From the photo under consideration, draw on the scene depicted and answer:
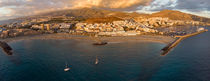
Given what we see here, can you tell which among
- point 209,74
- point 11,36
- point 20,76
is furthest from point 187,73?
point 11,36

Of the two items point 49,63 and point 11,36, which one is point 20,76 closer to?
point 49,63

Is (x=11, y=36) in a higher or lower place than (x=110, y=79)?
higher

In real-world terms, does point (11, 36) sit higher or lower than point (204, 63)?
higher

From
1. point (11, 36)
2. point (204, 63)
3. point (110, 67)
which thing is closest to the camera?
point (110, 67)

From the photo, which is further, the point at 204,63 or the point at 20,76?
the point at 204,63

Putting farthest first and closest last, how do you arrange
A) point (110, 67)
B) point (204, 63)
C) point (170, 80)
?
point (204, 63)
point (110, 67)
point (170, 80)

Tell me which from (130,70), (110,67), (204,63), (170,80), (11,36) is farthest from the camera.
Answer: (11,36)

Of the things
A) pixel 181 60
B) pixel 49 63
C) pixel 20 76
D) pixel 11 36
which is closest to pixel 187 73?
pixel 181 60

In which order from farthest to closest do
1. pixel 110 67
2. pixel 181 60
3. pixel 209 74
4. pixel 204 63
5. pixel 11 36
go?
1. pixel 11 36
2. pixel 181 60
3. pixel 204 63
4. pixel 110 67
5. pixel 209 74

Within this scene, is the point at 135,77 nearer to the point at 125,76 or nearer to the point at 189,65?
the point at 125,76
